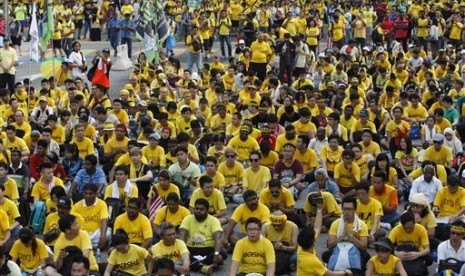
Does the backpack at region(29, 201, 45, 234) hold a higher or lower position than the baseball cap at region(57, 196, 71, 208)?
lower


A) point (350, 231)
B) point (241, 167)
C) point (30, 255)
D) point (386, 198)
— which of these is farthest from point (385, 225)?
point (30, 255)

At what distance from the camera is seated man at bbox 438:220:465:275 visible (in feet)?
43.7

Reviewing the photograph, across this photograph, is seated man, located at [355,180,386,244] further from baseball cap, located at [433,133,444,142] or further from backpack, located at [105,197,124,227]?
baseball cap, located at [433,133,444,142]

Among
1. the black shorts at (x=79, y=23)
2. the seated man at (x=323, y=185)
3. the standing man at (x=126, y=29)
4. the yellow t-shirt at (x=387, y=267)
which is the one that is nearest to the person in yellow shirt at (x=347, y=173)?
the seated man at (x=323, y=185)

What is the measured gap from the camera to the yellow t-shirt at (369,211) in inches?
592

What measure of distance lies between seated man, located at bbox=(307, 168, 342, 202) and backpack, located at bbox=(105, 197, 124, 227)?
2.68 meters

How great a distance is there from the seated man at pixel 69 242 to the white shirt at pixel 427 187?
193 inches

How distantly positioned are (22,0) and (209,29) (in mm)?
11473

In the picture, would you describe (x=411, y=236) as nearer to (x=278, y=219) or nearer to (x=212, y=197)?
(x=278, y=219)

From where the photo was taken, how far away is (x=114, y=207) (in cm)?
1592

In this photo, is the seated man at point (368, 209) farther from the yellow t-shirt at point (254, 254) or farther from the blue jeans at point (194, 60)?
the blue jeans at point (194, 60)

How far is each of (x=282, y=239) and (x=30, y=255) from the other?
3022 mm

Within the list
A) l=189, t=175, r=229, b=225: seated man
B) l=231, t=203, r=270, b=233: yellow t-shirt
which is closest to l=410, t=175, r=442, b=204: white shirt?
l=231, t=203, r=270, b=233: yellow t-shirt

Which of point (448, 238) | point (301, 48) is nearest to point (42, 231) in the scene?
point (448, 238)
